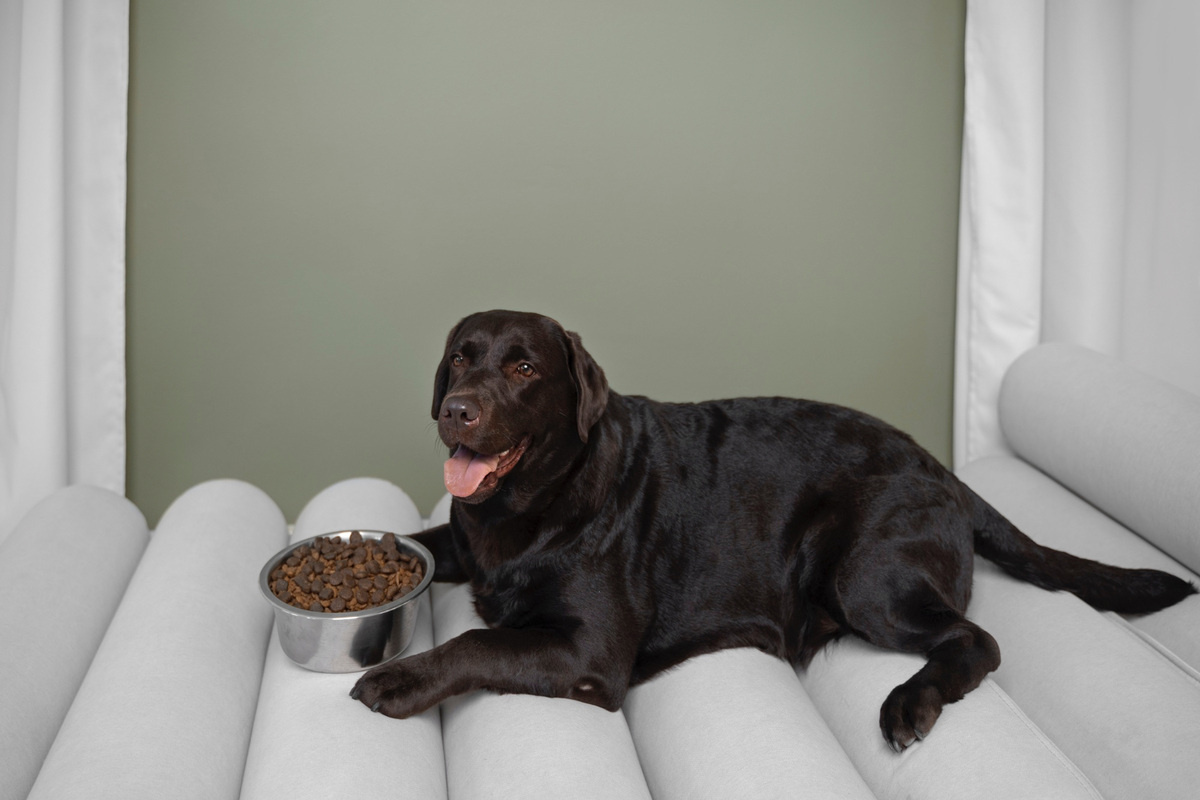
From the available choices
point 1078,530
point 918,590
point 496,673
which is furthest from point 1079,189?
point 496,673

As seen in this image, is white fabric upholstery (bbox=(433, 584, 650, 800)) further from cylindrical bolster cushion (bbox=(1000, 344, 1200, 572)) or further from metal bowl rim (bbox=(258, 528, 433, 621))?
cylindrical bolster cushion (bbox=(1000, 344, 1200, 572))

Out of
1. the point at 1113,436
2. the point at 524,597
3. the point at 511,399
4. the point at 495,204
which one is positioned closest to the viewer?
the point at 511,399

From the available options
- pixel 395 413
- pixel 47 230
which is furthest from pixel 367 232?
pixel 47 230

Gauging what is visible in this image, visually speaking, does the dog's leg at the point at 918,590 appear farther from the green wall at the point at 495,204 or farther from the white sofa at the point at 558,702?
the green wall at the point at 495,204

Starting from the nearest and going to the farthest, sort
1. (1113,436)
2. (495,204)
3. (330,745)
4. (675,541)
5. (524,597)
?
(330,745) → (524,597) → (675,541) → (1113,436) → (495,204)

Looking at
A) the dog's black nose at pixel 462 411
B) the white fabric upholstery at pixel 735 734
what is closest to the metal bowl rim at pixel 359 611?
the dog's black nose at pixel 462 411

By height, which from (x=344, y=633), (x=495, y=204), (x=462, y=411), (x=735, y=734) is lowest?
(x=735, y=734)

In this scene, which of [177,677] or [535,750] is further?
[177,677]

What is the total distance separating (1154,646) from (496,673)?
1315 mm

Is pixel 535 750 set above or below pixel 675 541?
below

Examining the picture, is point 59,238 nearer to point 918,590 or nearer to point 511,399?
point 511,399

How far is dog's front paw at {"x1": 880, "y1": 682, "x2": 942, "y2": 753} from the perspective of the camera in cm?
170

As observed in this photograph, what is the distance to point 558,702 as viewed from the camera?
70.3 inches

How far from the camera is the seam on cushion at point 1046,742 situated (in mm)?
1595
